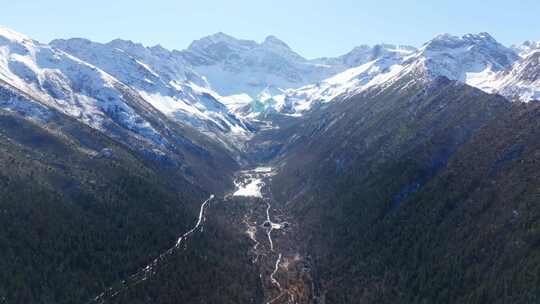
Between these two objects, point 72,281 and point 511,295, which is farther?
point 72,281

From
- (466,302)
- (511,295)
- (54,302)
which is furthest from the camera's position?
(54,302)

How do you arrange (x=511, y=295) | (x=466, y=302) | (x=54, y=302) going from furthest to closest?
(x=54, y=302), (x=466, y=302), (x=511, y=295)

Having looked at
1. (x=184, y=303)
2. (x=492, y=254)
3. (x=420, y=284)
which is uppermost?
(x=492, y=254)

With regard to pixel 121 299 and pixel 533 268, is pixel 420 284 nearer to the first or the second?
pixel 533 268

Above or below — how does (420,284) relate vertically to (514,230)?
below

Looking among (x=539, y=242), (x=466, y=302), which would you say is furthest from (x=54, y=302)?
Answer: (x=539, y=242)

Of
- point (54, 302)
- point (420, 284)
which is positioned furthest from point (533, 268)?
point (54, 302)

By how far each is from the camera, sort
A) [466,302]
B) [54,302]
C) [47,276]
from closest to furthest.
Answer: [466,302] → [54,302] → [47,276]

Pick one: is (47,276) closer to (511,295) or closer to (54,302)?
(54,302)

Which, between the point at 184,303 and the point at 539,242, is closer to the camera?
the point at 539,242
